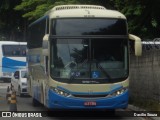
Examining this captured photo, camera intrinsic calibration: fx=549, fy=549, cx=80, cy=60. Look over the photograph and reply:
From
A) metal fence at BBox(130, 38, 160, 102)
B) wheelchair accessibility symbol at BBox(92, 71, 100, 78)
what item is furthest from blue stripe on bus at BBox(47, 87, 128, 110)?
metal fence at BBox(130, 38, 160, 102)

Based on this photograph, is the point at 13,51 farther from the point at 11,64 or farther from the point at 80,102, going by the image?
the point at 80,102

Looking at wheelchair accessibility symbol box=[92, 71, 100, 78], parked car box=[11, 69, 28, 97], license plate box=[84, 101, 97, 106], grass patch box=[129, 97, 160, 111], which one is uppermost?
wheelchair accessibility symbol box=[92, 71, 100, 78]

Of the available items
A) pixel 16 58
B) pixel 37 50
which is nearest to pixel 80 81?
pixel 37 50

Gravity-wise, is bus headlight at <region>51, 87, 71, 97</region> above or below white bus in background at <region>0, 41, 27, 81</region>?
above

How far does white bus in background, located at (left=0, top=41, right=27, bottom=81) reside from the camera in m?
49.0

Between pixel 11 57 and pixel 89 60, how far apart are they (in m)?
33.1

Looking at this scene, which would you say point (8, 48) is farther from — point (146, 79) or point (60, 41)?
point (60, 41)

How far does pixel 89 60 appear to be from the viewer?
16.9 m

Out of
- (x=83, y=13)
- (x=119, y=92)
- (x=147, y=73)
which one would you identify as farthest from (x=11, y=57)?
(x=119, y=92)

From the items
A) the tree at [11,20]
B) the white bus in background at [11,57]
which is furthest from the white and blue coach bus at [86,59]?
the white bus in background at [11,57]

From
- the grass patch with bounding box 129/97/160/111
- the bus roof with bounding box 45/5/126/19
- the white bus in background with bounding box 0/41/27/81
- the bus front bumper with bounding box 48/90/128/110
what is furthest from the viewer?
the white bus in background with bounding box 0/41/27/81

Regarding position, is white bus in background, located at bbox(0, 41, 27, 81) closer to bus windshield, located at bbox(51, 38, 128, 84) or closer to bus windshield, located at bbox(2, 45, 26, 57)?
bus windshield, located at bbox(2, 45, 26, 57)

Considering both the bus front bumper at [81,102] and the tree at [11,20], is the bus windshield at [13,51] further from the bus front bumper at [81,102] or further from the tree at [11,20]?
the bus front bumper at [81,102]

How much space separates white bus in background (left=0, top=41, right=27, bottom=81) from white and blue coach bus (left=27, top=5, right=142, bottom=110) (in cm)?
3151
